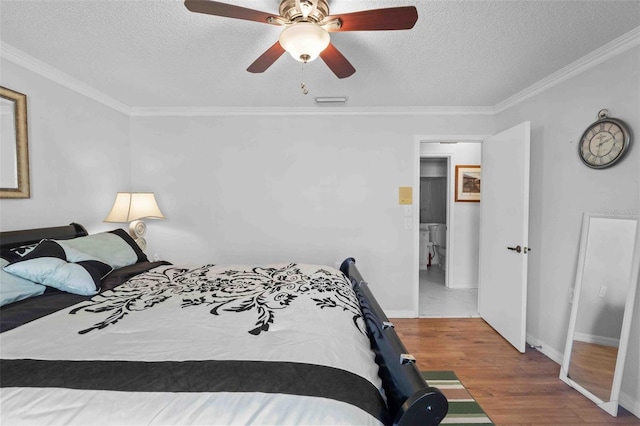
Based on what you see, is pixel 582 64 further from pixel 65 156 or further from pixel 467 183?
pixel 65 156

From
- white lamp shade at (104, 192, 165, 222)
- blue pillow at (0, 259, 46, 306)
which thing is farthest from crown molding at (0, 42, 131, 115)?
blue pillow at (0, 259, 46, 306)

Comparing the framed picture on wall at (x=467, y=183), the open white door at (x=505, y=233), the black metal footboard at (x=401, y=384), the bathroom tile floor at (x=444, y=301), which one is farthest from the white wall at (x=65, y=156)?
the framed picture on wall at (x=467, y=183)

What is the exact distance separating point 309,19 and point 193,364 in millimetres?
1665

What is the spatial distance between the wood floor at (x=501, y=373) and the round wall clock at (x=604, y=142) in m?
1.66

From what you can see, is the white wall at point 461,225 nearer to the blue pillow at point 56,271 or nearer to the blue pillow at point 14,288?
the blue pillow at point 56,271

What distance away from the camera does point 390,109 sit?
3.30 metres

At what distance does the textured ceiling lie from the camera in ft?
5.44

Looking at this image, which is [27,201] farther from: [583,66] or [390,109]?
[583,66]

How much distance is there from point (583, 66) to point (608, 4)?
30.4 inches

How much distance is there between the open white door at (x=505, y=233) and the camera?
257 centimetres

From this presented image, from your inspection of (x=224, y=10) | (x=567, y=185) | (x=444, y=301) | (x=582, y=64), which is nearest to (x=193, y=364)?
(x=224, y=10)

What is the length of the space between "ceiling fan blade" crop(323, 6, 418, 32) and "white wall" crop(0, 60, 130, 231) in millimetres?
2429

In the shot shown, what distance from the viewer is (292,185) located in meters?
3.39

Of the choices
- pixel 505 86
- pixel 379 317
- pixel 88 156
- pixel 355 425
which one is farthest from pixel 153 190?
pixel 505 86
